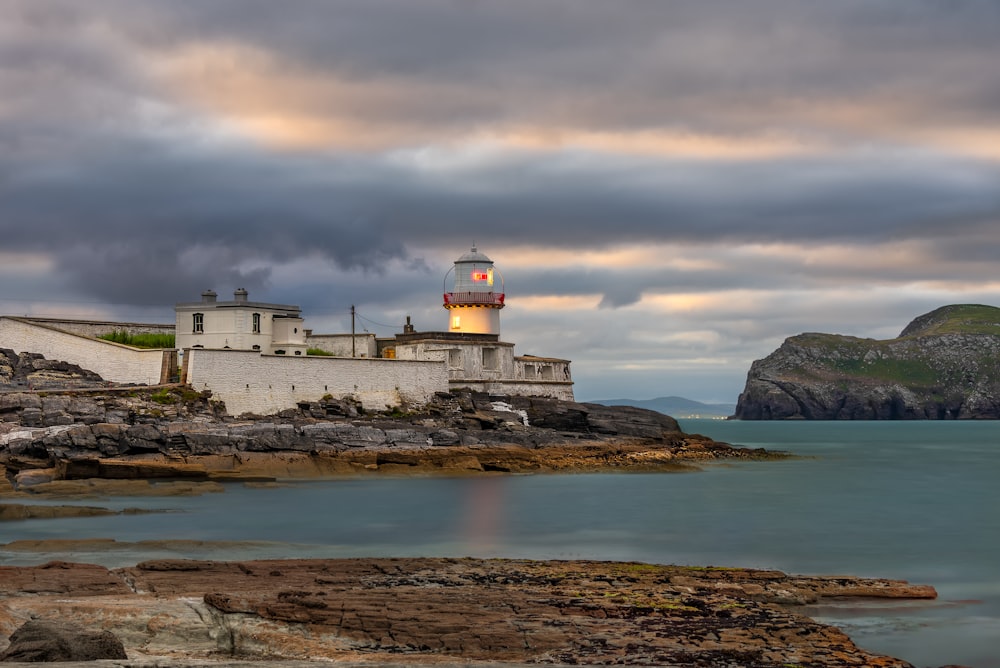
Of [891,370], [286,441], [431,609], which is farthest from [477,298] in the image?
[891,370]

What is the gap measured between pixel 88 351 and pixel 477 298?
18.1 meters

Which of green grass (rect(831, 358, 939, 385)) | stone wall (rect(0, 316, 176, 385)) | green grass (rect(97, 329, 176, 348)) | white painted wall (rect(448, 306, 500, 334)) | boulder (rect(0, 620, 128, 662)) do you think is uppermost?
green grass (rect(831, 358, 939, 385))

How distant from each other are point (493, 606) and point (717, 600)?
294cm

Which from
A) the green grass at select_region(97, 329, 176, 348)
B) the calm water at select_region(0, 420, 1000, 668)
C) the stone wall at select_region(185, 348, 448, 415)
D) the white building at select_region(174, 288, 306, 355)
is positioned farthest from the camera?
the green grass at select_region(97, 329, 176, 348)

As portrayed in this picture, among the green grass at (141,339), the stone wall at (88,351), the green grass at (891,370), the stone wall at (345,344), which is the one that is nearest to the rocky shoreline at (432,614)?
the stone wall at (88,351)

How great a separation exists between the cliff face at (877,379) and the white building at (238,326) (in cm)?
13024

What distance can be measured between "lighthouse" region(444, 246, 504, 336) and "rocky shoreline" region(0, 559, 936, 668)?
1467 inches

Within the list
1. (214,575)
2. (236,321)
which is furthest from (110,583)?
(236,321)

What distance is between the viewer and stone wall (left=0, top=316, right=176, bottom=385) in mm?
41094

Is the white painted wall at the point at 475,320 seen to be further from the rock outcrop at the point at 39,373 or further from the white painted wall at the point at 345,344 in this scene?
the rock outcrop at the point at 39,373

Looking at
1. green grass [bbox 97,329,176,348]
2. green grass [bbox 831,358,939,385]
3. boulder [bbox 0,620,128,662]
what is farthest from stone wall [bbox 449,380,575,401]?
green grass [bbox 831,358,939,385]

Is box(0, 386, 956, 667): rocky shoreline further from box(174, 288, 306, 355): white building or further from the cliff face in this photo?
the cliff face

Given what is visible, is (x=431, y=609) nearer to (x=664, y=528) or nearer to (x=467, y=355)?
(x=664, y=528)

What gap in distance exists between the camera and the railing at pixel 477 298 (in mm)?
52812
